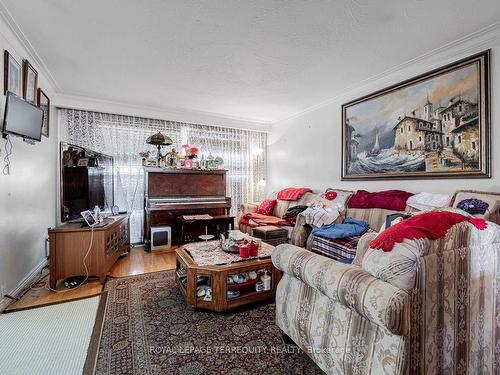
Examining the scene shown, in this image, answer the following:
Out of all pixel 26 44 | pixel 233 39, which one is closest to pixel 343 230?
pixel 233 39

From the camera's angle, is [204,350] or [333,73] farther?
[333,73]

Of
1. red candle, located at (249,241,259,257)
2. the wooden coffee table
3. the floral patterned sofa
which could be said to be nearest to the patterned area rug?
the wooden coffee table

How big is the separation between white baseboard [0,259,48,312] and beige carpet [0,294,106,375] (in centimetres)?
16

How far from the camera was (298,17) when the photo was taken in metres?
2.06

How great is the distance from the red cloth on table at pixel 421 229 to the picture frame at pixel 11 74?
318 cm

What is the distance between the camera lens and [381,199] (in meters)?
2.99

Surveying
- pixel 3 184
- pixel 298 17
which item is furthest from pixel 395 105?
pixel 3 184

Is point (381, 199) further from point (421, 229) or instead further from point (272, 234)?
point (421, 229)

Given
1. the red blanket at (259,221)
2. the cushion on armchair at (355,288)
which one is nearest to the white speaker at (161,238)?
the red blanket at (259,221)

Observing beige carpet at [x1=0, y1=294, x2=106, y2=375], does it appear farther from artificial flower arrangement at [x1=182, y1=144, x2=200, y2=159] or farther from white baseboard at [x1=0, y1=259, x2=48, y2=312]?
artificial flower arrangement at [x1=182, y1=144, x2=200, y2=159]

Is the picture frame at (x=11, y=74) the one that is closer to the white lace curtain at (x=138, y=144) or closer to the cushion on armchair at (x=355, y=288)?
the white lace curtain at (x=138, y=144)

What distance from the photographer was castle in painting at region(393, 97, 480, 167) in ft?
7.94

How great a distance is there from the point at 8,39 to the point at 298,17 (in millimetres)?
2600

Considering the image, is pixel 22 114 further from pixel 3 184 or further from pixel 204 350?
pixel 204 350
